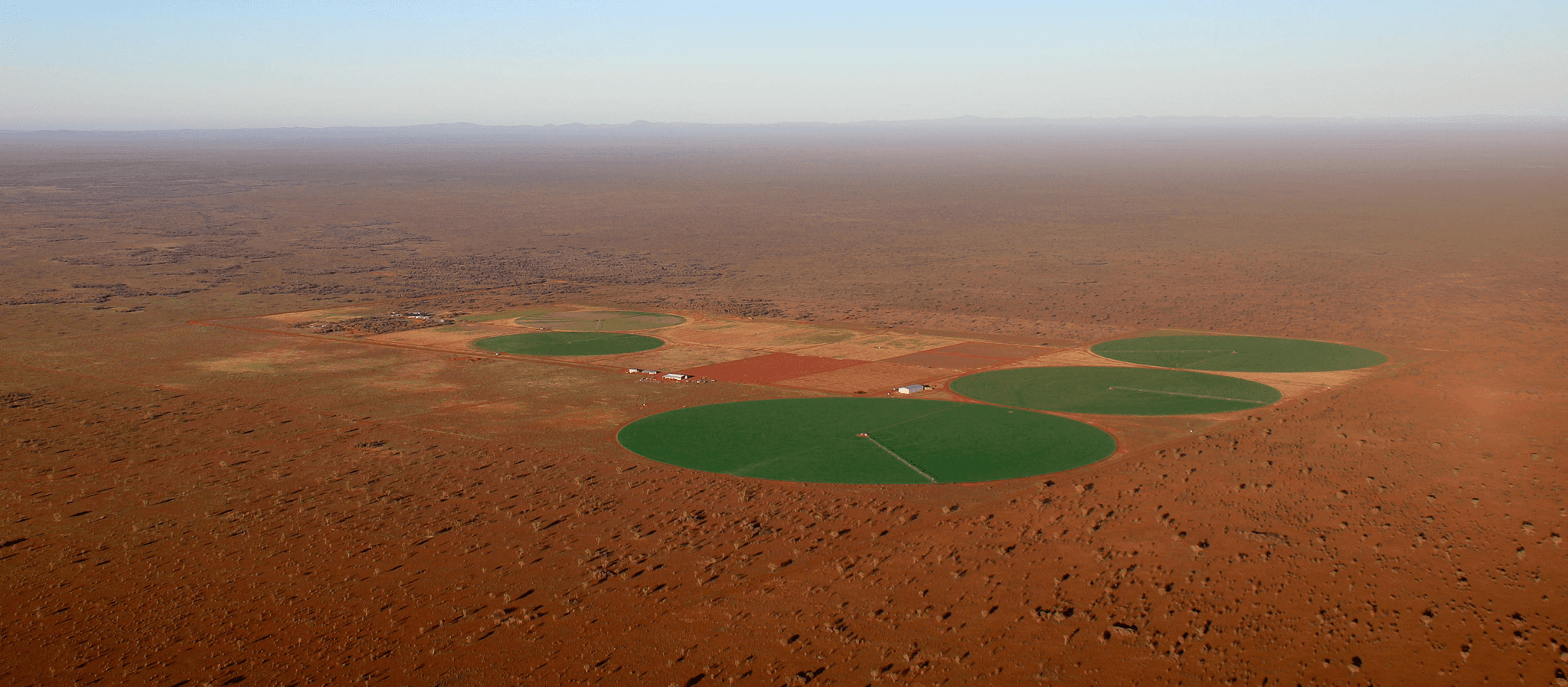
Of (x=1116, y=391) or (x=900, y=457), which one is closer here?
(x=900, y=457)

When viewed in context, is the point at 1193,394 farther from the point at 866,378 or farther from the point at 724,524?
the point at 724,524

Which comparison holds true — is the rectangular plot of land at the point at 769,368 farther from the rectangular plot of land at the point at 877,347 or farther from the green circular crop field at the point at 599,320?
the green circular crop field at the point at 599,320

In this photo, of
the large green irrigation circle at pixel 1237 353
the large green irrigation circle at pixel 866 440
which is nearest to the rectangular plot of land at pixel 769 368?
the large green irrigation circle at pixel 866 440

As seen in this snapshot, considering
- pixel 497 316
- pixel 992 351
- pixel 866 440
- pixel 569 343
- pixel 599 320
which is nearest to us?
pixel 866 440

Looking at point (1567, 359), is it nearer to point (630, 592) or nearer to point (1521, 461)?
point (1521, 461)

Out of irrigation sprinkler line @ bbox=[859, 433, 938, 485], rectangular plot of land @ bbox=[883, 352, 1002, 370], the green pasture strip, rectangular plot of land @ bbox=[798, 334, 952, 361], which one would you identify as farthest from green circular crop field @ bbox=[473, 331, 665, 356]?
irrigation sprinkler line @ bbox=[859, 433, 938, 485]

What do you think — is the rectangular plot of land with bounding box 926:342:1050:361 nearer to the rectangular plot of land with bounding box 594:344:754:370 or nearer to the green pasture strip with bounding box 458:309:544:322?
the rectangular plot of land with bounding box 594:344:754:370

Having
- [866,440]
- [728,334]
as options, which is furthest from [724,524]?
[728,334]
